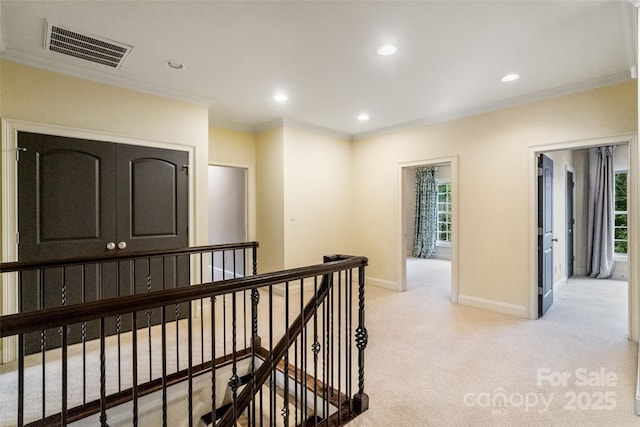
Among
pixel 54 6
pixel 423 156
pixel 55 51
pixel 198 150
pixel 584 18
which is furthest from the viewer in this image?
pixel 423 156

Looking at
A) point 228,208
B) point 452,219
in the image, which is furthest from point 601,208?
point 228,208

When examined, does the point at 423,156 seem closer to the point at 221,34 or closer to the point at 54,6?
the point at 221,34

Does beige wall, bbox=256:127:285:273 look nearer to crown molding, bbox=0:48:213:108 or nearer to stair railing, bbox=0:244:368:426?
crown molding, bbox=0:48:213:108

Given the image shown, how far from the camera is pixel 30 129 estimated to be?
269 centimetres

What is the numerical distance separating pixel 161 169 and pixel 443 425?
3394 mm

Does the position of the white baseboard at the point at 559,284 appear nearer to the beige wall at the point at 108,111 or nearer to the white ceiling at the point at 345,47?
the white ceiling at the point at 345,47

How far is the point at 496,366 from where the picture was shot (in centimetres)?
255

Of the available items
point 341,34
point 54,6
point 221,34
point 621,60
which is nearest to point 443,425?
point 341,34

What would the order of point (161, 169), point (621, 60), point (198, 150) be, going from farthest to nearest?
point (198, 150) → point (161, 169) → point (621, 60)

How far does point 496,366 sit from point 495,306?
1.52 meters

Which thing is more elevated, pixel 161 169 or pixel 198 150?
pixel 198 150

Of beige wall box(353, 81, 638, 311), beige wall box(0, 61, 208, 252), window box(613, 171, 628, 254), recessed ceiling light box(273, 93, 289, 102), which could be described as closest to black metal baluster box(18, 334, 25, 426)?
beige wall box(0, 61, 208, 252)

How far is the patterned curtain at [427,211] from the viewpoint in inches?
330

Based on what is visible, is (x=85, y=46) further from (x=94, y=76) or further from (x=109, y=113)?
(x=109, y=113)
